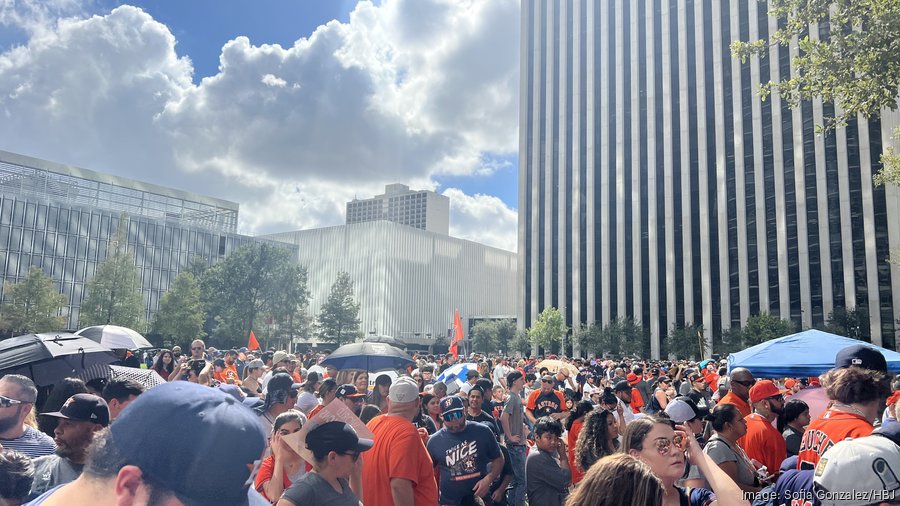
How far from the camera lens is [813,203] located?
63875 mm

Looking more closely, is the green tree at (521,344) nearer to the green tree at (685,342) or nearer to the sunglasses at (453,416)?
the green tree at (685,342)

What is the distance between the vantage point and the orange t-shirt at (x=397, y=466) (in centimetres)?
470

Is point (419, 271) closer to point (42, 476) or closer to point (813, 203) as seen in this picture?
point (813, 203)

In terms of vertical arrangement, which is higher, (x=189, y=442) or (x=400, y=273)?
(x=400, y=273)

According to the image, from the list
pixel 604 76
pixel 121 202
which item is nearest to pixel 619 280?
pixel 604 76

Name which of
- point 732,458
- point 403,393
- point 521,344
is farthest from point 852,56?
point 521,344

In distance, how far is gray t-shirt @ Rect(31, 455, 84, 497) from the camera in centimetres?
364

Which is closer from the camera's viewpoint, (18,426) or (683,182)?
(18,426)

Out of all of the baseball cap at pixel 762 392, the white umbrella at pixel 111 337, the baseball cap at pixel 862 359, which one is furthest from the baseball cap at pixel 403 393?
the white umbrella at pixel 111 337

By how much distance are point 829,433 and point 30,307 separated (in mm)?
55065

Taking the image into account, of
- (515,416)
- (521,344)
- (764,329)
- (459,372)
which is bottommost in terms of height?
(521,344)

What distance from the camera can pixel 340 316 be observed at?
66312 mm

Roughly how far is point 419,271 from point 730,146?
47.8 metres

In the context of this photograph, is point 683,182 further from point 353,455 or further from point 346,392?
point 353,455
